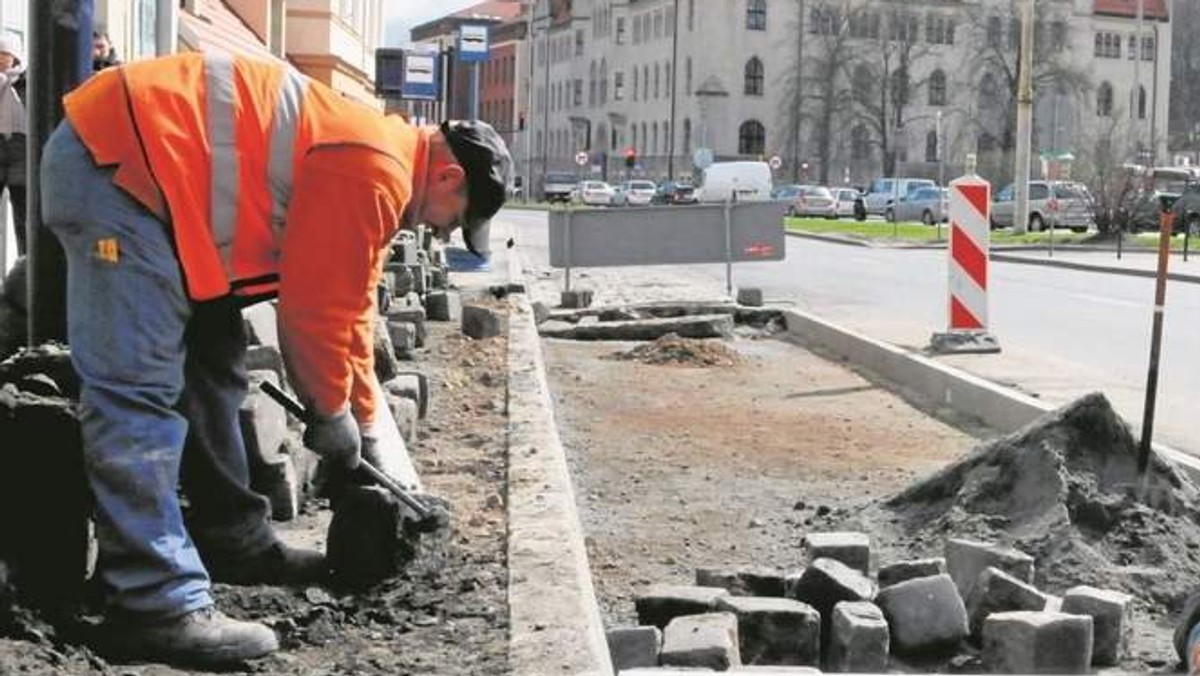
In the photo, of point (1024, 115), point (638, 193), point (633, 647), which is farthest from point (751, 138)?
point (633, 647)

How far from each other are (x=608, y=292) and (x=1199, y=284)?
29.6 feet

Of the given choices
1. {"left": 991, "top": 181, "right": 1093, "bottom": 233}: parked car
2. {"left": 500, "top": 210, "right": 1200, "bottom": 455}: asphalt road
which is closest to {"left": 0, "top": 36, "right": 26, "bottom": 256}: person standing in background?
{"left": 500, "top": 210, "right": 1200, "bottom": 455}: asphalt road

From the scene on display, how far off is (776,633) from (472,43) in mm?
19067

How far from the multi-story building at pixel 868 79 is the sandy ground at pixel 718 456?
272 feet

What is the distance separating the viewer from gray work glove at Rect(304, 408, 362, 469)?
430 cm

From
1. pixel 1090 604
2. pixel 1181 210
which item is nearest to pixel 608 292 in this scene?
pixel 1090 604

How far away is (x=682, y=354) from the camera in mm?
12836

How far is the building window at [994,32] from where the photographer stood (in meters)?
101

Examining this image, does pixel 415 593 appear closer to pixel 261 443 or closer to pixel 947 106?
pixel 261 443

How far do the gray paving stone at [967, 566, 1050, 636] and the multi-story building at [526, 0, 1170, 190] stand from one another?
88720mm

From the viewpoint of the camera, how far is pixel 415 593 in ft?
15.9

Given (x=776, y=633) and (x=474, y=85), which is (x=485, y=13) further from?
(x=776, y=633)

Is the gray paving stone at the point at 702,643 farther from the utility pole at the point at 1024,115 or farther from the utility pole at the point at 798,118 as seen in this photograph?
the utility pole at the point at 798,118

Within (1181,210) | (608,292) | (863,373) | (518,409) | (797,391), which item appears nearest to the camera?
(518,409)
